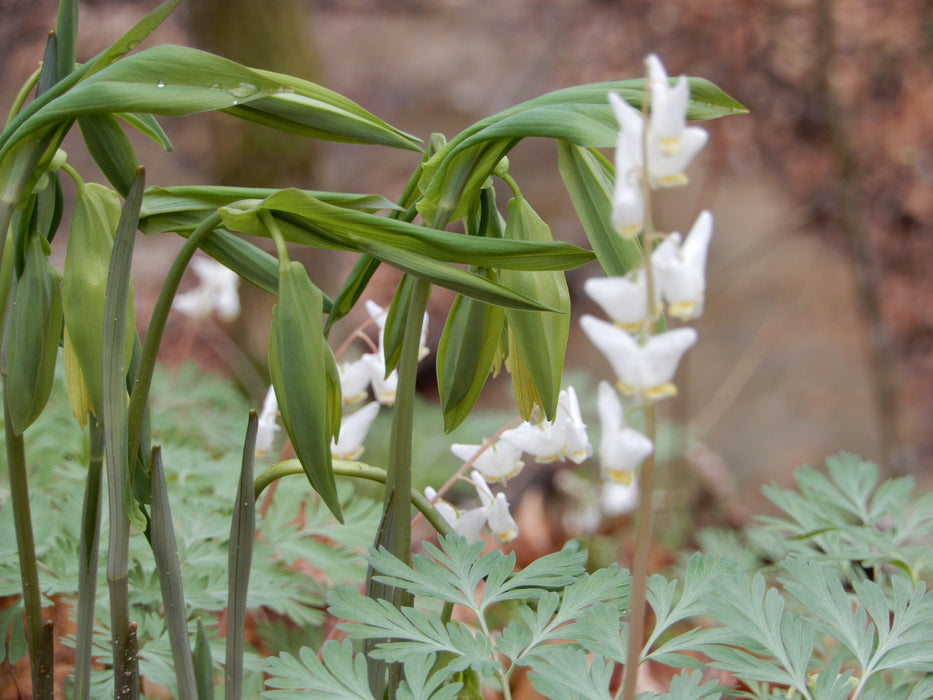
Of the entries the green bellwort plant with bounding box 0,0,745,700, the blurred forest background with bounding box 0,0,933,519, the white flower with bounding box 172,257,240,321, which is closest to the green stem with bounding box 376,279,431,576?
the green bellwort plant with bounding box 0,0,745,700

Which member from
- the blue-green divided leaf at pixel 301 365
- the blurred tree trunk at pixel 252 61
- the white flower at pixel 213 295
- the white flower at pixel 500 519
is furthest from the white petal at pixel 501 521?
the blurred tree trunk at pixel 252 61

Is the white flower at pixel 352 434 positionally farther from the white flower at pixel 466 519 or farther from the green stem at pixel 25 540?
the green stem at pixel 25 540

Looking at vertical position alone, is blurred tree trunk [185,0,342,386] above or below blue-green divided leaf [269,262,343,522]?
above

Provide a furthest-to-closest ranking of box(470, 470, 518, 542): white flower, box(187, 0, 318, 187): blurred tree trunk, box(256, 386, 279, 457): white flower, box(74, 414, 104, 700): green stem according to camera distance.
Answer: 1. box(187, 0, 318, 187): blurred tree trunk
2. box(256, 386, 279, 457): white flower
3. box(470, 470, 518, 542): white flower
4. box(74, 414, 104, 700): green stem

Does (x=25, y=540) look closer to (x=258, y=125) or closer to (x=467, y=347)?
(x=467, y=347)

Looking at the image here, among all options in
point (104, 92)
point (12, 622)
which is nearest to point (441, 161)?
point (104, 92)

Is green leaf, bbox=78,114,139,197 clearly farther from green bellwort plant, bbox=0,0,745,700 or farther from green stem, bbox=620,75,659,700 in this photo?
green stem, bbox=620,75,659,700
